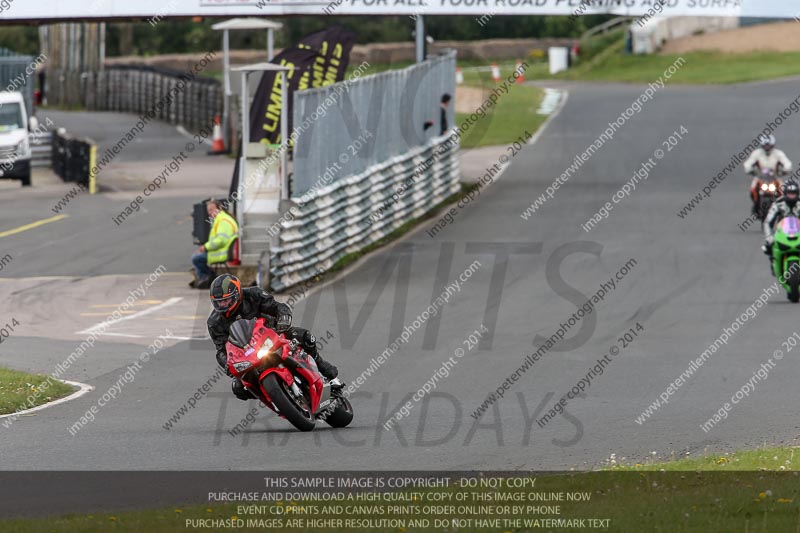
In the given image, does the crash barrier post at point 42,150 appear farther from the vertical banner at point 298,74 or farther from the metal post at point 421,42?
the vertical banner at point 298,74

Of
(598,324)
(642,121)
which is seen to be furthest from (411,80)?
(642,121)

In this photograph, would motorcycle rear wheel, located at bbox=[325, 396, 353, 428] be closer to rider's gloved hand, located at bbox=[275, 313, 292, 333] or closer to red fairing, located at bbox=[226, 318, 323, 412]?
red fairing, located at bbox=[226, 318, 323, 412]

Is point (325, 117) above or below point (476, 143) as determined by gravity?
above

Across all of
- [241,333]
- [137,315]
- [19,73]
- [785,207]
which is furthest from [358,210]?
[19,73]

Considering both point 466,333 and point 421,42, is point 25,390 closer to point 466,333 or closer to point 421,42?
point 466,333

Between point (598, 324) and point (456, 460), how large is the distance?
24.2 feet

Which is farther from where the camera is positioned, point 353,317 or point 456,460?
point 353,317

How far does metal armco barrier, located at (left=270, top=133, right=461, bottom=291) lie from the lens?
21.2 m

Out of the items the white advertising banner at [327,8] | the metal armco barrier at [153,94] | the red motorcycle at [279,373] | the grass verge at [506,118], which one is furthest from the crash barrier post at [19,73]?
the red motorcycle at [279,373]

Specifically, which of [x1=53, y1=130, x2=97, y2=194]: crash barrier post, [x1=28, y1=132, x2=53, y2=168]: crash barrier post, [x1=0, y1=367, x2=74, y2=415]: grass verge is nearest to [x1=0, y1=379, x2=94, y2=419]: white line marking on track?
[x1=0, y1=367, x2=74, y2=415]: grass verge

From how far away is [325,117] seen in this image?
22.2 metres

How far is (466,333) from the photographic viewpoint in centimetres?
1734

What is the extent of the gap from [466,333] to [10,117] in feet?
72.4
